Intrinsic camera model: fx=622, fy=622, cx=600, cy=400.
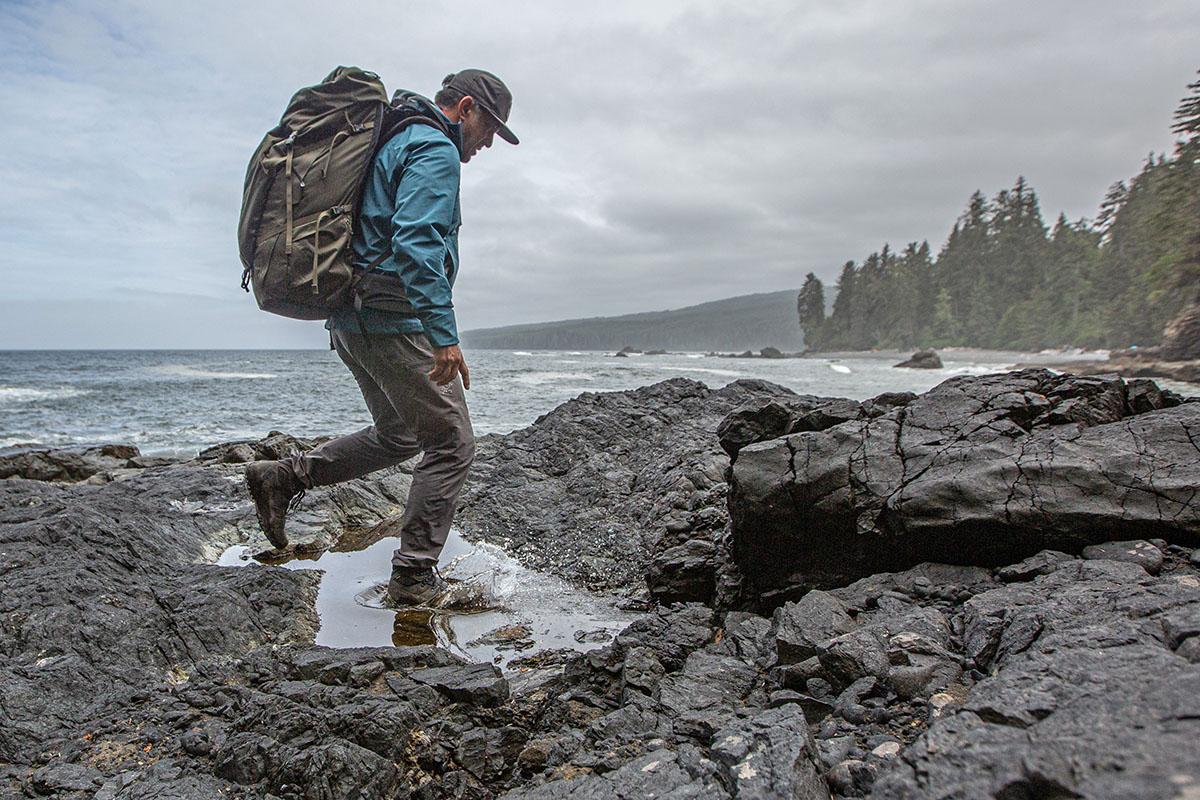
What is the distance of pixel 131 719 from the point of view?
6.49ft

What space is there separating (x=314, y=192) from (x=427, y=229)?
0.61m

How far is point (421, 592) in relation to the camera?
3.31 meters

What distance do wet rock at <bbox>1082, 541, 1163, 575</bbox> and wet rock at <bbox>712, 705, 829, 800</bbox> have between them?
1.37 meters

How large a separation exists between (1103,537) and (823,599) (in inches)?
40.2

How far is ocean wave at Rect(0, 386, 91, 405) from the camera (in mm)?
28078

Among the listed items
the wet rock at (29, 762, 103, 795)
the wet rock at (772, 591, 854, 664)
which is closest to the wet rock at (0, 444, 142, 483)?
the wet rock at (29, 762, 103, 795)

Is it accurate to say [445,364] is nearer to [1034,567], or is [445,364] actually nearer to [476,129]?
[476,129]

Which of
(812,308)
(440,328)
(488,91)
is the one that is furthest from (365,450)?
(812,308)

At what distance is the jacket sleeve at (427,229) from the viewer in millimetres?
2889

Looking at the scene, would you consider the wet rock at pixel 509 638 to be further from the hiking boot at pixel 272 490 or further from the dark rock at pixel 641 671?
the hiking boot at pixel 272 490

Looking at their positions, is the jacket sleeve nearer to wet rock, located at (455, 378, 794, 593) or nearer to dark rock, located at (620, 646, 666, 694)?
dark rock, located at (620, 646, 666, 694)

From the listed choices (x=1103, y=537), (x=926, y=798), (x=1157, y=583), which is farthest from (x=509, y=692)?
(x=1103, y=537)

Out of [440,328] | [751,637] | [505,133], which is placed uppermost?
[505,133]

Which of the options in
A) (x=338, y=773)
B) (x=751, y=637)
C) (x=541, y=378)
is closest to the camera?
(x=338, y=773)
